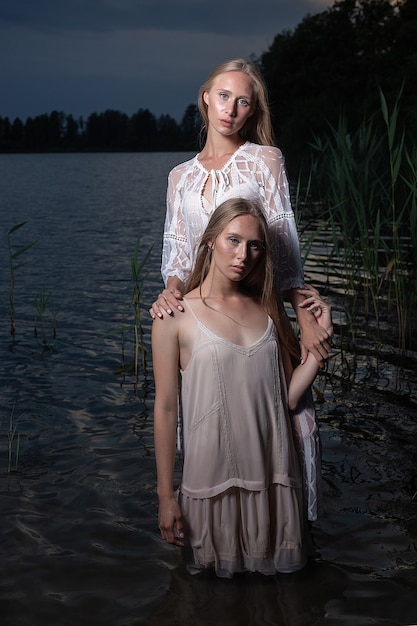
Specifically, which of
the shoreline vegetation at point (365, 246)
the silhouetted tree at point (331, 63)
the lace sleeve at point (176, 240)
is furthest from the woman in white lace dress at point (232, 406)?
the silhouetted tree at point (331, 63)

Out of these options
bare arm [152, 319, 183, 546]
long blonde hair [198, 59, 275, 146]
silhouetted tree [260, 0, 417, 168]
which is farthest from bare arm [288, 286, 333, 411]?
silhouetted tree [260, 0, 417, 168]

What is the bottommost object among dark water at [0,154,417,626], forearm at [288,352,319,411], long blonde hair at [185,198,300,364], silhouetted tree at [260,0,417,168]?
dark water at [0,154,417,626]

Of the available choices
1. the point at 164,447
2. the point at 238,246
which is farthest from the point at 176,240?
the point at 164,447

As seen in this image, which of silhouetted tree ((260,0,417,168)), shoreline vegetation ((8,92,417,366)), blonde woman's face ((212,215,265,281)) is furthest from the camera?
silhouetted tree ((260,0,417,168))

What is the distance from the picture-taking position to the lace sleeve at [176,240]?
10.7ft

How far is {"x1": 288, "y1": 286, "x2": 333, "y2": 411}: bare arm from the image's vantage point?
2.96m

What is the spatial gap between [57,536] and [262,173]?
5.82 ft

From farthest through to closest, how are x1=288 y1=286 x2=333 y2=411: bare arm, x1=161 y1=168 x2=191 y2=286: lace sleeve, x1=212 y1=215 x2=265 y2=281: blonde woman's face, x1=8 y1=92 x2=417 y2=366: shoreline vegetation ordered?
x1=8 y1=92 x2=417 y2=366: shoreline vegetation, x1=161 y1=168 x2=191 y2=286: lace sleeve, x1=288 y1=286 x2=333 y2=411: bare arm, x1=212 y1=215 x2=265 y2=281: blonde woman's face

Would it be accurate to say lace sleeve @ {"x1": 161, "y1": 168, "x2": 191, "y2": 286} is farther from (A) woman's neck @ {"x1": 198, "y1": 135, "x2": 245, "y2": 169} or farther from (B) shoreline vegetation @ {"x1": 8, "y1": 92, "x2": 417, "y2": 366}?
(B) shoreline vegetation @ {"x1": 8, "y1": 92, "x2": 417, "y2": 366}

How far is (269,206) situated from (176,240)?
0.41 m

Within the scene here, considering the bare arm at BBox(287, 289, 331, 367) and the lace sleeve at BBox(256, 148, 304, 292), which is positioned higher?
the lace sleeve at BBox(256, 148, 304, 292)

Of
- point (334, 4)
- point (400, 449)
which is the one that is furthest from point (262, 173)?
point (334, 4)

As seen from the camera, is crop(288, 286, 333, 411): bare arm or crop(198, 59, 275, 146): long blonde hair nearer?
crop(288, 286, 333, 411): bare arm

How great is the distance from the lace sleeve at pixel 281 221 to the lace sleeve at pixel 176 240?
14.1 inches
